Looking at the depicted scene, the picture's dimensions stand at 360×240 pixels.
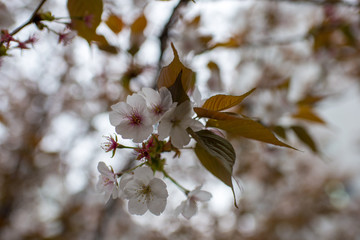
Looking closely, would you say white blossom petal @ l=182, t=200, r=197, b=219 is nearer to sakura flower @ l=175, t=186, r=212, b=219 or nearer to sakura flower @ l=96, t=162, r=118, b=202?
sakura flower @ l=175, t=186, r=212, b=219

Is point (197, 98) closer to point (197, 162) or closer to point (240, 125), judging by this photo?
point (240, 125)

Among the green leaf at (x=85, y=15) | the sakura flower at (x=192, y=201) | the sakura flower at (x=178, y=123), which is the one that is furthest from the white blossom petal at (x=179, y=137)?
the green leaf at (x=85, y=15)

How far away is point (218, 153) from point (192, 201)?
15 centimetres

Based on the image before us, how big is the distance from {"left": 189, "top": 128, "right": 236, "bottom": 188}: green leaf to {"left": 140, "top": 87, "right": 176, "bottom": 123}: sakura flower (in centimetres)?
4

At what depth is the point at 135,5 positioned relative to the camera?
105cm

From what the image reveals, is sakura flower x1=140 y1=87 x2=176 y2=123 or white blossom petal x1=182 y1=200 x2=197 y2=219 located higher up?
sakura flower x1=140 y1=87 x2=176 y2=123

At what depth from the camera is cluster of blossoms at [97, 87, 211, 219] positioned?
30cm

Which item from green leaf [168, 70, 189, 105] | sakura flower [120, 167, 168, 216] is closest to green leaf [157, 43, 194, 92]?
green leaf [168, 70, 189, 105]

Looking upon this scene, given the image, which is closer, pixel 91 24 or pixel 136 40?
pixel 91 24

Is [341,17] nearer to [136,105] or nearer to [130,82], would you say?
[130,82]

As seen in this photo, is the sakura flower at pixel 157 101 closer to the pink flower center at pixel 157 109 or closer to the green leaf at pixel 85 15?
the pink flower center at pixel 157 109

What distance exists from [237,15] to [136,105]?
244 centimetres

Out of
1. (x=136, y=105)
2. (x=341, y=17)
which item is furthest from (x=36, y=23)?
(x=341, y=17)

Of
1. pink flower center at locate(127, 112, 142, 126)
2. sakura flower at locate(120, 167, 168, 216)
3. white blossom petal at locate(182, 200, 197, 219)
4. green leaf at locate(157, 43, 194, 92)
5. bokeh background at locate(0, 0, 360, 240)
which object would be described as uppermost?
green leaf at locate(157, 43, 194, 92)
